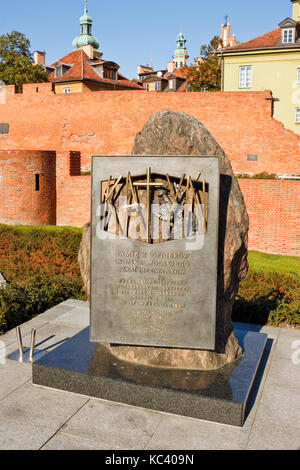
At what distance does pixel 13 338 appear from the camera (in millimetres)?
6238

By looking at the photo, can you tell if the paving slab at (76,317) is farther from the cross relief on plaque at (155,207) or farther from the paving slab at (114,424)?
the cross relief on plaque at (155,207)

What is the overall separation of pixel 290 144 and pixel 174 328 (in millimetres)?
16828

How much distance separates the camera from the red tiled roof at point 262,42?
2789cm

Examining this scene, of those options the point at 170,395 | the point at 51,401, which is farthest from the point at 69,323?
the point at 170,395

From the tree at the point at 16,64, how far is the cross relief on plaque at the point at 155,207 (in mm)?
31483

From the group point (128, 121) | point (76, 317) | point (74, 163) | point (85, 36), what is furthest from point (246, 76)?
point (85, 36)

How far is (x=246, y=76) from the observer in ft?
93.4

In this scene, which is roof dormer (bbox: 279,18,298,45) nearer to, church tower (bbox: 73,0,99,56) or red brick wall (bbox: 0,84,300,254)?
red brick wall (bbox: 0,84,300,254)

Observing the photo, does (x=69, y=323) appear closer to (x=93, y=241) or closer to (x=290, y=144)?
(x=93, y=241)

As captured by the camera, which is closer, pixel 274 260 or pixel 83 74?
pixel 274 260

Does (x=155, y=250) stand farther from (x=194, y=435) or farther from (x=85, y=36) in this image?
(x=85, y=36)

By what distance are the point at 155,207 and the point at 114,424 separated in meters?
1.97

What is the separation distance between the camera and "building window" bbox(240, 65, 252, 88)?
28.3 metres
